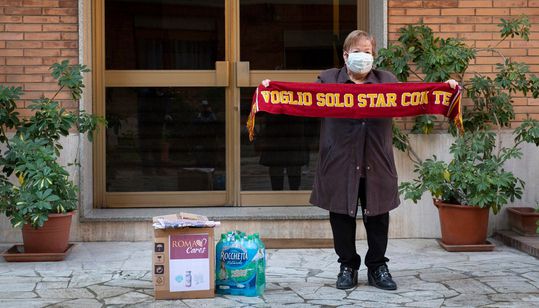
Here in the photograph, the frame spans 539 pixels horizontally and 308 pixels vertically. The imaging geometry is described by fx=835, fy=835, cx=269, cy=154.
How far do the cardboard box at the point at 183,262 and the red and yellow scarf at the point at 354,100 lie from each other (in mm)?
819

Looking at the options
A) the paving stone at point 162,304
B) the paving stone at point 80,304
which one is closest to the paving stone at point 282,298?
the paving stone at point 162,304

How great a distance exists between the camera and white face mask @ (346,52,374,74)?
564 centimetres

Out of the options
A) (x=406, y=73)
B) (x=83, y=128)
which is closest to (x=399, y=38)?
(x=406, y=73)

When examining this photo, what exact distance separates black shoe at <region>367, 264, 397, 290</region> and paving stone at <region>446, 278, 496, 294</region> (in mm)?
464

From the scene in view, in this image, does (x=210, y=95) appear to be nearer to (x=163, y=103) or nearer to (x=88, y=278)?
(x=163, y=103)

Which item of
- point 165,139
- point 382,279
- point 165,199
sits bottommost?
point 382,279

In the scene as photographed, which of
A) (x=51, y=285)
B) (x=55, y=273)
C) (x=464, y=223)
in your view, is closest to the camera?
(x=51, y=285)

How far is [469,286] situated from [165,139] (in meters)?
3.62

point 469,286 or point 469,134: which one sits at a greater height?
point 469,134

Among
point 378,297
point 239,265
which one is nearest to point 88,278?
point 239,265

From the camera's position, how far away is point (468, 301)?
5668mm

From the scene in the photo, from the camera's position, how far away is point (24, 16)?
7.66 m

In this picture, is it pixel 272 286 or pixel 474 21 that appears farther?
pixel 474 21

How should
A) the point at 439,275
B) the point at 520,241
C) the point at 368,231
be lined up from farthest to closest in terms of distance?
1. the point at 520,241
2. the point at 439,275
3. the point at 368,231
